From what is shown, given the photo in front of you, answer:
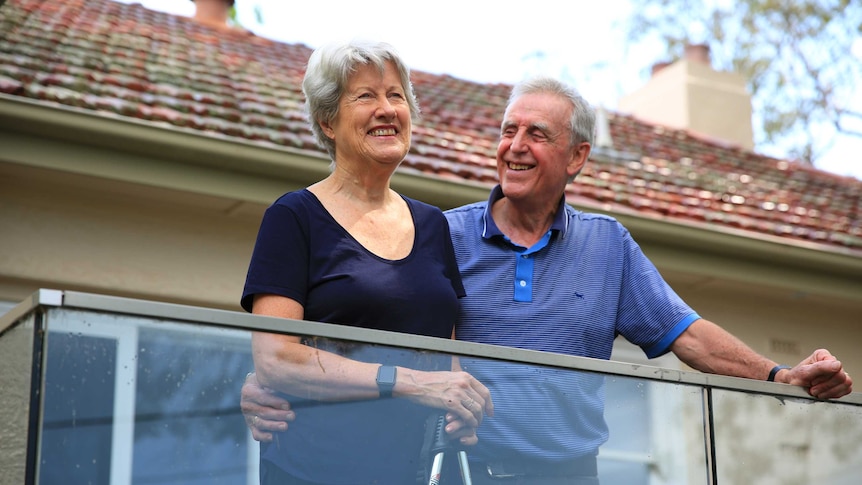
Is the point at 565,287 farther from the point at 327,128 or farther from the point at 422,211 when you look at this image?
the point at 327,128

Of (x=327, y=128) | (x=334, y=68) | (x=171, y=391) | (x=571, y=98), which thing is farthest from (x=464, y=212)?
(x=171, y=391)

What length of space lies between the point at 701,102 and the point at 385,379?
1189 centimetres

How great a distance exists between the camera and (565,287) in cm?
404

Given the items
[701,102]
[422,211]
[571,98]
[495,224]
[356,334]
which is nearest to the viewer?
[356,334]

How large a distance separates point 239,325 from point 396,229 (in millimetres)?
765

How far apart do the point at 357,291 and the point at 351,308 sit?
0.05 metres

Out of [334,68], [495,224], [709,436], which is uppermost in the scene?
[334,68]

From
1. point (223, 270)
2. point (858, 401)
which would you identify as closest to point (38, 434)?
point (858, 401)

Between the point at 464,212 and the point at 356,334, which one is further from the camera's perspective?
the point at 464,212

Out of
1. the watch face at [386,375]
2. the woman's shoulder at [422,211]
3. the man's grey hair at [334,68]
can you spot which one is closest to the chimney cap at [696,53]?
the woman's shoulder at [422,211]

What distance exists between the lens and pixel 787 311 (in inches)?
371

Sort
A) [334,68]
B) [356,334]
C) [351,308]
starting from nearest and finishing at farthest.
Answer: [356,334], [351,308], [334,68]

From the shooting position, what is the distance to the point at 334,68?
3.62 m

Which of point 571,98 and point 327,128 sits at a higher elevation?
point 571,98
